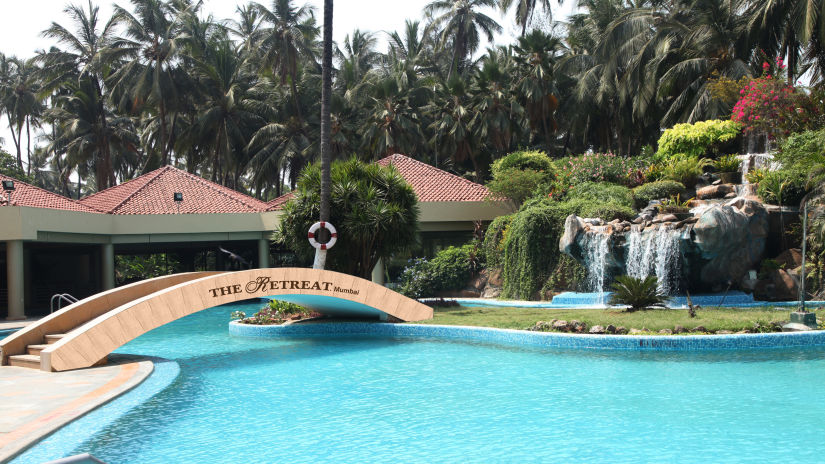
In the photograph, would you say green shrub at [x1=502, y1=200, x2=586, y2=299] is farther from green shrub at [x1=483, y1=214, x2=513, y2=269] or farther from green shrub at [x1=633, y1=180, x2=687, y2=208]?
green shrub at [x1=633, y1=180, x2=687, y2=208]

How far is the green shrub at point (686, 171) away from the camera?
78.5 feet

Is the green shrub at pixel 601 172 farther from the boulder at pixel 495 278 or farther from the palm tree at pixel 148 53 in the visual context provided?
the palm tree at pixel 148 53

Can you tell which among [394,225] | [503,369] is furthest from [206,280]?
[394,225]

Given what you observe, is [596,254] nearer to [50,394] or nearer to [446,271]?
[446,271]

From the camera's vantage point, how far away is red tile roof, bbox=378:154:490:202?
1124 inches

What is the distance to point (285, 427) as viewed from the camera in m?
7.70

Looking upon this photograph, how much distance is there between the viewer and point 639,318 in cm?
1386

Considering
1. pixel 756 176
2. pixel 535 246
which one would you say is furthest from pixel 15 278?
pixel 756 176

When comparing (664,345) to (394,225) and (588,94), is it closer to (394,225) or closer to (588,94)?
(394,225)

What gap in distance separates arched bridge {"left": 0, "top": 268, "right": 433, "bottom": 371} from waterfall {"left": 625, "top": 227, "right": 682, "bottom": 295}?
6.34m

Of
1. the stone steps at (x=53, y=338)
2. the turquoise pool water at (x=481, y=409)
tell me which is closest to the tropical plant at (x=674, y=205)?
the turquoise pool water at (x=481, y=409)

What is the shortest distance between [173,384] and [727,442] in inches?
277

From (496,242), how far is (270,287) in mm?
12419

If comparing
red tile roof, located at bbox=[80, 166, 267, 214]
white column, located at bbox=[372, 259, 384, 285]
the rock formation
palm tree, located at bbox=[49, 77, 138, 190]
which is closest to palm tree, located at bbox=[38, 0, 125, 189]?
palm tree, located at bbox=[49, 77, 138, 190]
